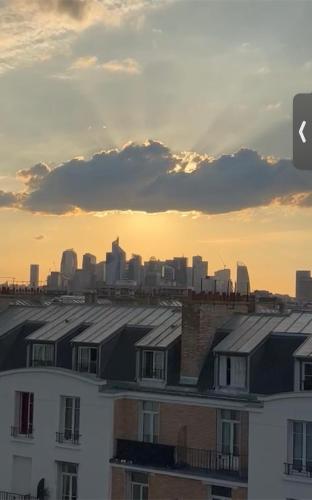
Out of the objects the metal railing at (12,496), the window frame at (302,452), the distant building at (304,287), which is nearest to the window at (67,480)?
the metal railing at (12,496)

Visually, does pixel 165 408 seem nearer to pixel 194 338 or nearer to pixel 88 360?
pixel 194 338

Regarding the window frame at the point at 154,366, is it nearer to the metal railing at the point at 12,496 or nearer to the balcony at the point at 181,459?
the balcony at the point at 181,459

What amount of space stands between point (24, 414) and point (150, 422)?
502 centimetres

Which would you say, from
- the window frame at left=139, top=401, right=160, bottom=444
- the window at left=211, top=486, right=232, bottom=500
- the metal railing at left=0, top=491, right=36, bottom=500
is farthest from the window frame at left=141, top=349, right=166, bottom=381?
the metal railing at left=0, top=491, right=36, bottom=500

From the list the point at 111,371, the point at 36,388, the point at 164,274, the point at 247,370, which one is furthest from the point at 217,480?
the point at 164,274

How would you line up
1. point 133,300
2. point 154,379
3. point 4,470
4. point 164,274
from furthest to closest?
1. point 164,274
2. point 133,300
3. point 4,470
4. point 154,379

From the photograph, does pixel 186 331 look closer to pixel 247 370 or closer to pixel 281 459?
pixel 247 370

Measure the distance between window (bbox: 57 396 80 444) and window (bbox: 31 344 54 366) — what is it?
213cm

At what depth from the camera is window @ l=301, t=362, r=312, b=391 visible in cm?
2236

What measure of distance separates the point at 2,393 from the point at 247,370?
930 cm

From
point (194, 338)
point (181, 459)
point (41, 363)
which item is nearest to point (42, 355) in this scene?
point (41, 363)

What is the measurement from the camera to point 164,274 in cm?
7400

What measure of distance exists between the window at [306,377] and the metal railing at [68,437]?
7782 mm

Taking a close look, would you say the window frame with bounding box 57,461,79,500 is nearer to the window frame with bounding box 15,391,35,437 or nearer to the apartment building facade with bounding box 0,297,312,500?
the apartment building facade with bounding box 0,297,312,500
